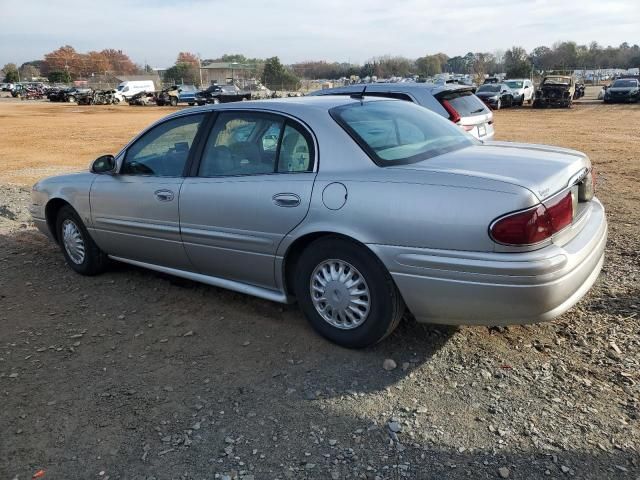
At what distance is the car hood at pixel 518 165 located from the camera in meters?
3.09

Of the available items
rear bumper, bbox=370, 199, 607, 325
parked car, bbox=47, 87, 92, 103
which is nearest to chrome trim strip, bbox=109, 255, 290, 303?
rear bumper, bbox=370, 199, 607, 325

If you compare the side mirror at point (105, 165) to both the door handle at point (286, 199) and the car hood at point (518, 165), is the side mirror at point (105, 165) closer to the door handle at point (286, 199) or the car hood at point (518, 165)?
the door handle at point (286, 199)

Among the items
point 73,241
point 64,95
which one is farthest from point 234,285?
point 64,95

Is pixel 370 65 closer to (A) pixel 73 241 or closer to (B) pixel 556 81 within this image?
(B) pixel 556 81

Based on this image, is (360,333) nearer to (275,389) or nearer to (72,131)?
(275,389)

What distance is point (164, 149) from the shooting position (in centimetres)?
455

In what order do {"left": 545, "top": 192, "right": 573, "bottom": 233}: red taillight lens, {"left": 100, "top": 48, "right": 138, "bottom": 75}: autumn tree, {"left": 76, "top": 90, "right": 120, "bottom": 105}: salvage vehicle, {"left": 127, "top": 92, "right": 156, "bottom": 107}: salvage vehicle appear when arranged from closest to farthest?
{"left": 545, "top": 192, "right": 573, "bottom": 233}: red taillight lens → {"left": 127, "top": 92, "right": 156, "bottom": 107}: salvage vehicle → {"left": 76, "top": 90, "right": 120, "bottom": 105}: salvage vehicle → {"left": 100, "top": 48, "right": 138, "bottom": 75}: autumn tree

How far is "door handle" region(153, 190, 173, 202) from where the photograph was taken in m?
4.27

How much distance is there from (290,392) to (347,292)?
2.28 ft

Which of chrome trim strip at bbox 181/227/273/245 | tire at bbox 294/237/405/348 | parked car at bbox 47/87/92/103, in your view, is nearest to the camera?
tire at bbox 294/237/405/348

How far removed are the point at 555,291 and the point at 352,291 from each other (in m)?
1.15

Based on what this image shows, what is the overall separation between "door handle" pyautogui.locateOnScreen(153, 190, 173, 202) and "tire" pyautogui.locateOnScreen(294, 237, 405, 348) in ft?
4.02

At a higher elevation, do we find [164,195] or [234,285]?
[164,195]

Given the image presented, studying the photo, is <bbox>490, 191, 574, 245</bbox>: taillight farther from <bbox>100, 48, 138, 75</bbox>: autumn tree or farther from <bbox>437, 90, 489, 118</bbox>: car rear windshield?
Result: <bbox>100, 48, 138, 75</bbox>: autumn tree
